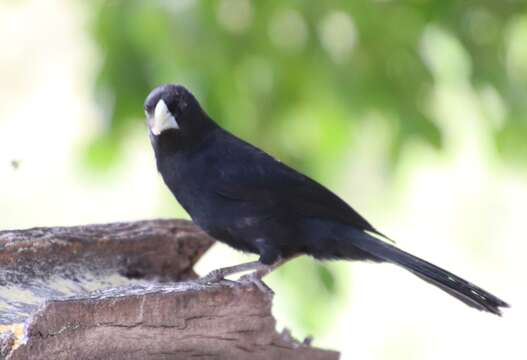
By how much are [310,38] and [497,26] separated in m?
0.76

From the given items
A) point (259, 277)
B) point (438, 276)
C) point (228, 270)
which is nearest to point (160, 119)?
point (228, 270)

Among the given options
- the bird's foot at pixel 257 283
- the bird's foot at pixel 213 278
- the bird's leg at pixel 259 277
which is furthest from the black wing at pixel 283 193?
the bird's foot at pixel 257 283

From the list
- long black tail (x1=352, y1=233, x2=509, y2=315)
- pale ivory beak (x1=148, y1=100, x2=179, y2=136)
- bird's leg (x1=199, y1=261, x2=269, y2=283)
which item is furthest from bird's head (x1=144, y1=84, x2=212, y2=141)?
long black tail (x1=352, y1=233, x2=509, y2=315)

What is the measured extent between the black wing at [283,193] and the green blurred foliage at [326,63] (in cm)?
48

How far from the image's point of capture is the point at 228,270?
336 centimetres

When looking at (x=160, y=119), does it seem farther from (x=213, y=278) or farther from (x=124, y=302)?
(x=124, y=302)

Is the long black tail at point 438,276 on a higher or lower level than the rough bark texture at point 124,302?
higher

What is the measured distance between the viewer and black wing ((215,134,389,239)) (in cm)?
355

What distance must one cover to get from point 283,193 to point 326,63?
770 millimetres

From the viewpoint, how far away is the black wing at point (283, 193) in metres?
3.55

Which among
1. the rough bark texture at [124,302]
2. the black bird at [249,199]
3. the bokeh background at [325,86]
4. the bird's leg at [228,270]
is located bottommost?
the rough bark texture at [124,302]

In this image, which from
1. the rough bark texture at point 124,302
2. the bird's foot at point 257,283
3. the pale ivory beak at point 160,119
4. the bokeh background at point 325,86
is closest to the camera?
the rough bark texture at point 124,302

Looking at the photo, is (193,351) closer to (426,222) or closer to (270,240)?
(270,240)

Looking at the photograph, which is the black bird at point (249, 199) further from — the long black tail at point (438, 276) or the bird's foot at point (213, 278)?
the bird's foot at point (213, 278)
